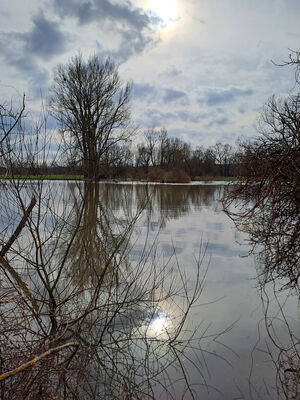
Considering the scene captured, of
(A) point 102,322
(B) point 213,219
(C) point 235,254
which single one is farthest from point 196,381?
(B) point 213,219

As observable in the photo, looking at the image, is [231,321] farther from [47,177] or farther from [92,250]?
[92,250]

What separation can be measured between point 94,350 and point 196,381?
1081 mm

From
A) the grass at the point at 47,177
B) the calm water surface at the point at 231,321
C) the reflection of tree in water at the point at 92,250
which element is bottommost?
the calm water surface at the point at 231,321

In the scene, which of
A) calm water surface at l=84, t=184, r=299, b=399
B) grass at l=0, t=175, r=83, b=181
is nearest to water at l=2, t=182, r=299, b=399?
calm water surface at l=84, t=184, r=299, b=399

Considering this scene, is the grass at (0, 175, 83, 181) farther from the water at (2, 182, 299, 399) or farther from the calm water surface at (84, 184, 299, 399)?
the calm water surface at (84, 184, 299, 399)

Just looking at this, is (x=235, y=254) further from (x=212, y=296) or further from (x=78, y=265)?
(x=78, y=265)

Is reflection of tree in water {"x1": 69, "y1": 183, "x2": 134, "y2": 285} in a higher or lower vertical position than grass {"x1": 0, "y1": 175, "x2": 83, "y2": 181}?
lower

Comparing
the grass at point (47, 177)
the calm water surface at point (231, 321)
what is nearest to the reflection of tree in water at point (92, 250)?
the grass at point (47, 177)

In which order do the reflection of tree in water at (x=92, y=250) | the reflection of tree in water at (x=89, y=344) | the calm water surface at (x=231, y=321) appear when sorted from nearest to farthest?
the reflection of tree in water at (x=89, y=344) < the calm water surface at (x=231, y=321) < the reflection of tree in water at (x=92, y=250)

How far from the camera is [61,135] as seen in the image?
4.12m

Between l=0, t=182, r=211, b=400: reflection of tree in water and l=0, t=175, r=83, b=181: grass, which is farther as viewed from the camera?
l=0, t=175, r=83, b=181: grass

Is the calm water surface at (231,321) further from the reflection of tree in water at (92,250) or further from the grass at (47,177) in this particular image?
the grass at (47,177)

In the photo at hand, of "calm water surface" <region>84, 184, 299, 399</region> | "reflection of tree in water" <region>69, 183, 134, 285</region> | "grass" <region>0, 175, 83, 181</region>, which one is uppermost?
"grass" <region>0, 175, 83, 181</region>

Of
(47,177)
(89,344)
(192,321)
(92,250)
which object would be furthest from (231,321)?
(92,250)
